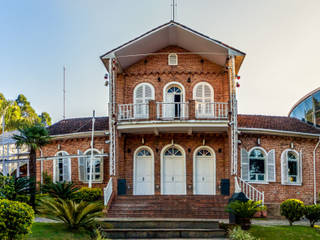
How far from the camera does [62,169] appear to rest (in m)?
22.9

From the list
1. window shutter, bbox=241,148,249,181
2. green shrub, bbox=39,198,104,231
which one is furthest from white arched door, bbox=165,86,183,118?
green shrub, bbox=39,198,104,231

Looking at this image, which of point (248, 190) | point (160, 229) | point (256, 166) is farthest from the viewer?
point (256, 166)

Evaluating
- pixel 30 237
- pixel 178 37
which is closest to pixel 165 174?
pixel 178 37

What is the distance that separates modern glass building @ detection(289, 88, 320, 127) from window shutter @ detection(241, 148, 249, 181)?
5.47 meters

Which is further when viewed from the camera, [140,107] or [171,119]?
[140,107]

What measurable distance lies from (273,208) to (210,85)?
22.0ft

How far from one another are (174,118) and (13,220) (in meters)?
10.6

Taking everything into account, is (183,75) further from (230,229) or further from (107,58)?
(230,229)

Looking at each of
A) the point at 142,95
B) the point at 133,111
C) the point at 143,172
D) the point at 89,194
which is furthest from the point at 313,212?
the point at 142,95

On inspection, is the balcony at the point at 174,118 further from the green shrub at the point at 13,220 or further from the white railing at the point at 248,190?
the green shrub at the point at 13,220

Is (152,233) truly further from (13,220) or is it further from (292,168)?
(292,168)

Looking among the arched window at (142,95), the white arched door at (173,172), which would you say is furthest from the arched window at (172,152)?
the arched window at (142,95)

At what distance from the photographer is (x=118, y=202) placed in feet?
62.3

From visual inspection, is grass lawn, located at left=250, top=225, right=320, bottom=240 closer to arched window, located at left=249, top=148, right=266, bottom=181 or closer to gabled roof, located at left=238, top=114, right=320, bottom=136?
arched window, located at left=249, top=148, right=266, bottom=181
